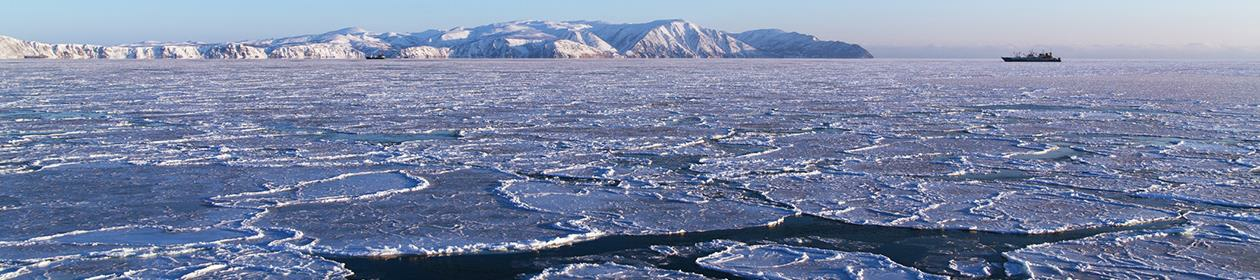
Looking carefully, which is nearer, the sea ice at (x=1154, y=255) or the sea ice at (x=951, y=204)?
the sea ice at (x=1154, y=255)

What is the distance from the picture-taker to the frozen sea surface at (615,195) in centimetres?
473

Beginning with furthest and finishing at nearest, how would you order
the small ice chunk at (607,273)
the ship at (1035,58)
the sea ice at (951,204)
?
the ship at (1035,58) → the sea ice at (951,204) → the small ice chunk at (607,273)

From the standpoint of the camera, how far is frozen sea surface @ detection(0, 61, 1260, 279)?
4734 mm

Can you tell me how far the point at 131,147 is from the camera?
916 centimetres

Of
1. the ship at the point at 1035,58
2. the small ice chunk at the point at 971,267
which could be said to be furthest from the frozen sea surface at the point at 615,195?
the ship at the point at 1035,58

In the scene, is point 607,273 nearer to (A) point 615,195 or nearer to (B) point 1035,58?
(A) point 615,195

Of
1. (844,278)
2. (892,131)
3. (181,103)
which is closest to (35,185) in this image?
(844,278)

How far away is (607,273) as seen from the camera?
446 centimetres

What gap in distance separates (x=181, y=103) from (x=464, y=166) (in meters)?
10.0

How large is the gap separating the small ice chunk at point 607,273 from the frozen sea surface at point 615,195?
0.8 inches

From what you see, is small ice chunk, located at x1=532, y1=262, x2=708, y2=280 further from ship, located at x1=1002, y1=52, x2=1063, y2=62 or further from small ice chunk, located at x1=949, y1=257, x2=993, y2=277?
ship, located at x1=1002, y1=52, x2=1063, y2=62

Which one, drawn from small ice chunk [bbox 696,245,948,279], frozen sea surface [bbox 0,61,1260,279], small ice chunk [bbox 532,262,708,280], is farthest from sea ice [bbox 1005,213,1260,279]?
small ice chunk [bbox 532,262,708,280]

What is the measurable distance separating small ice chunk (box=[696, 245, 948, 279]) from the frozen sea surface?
3cm

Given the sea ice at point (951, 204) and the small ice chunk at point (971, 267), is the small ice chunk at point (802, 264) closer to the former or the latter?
the small ice chunk at point (971, 267)
